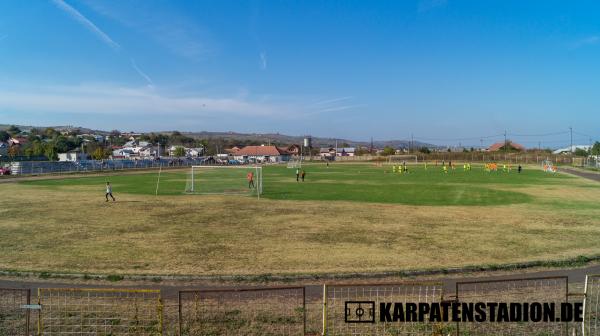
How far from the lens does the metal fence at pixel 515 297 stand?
25.1 feet

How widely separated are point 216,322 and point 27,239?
12.3m

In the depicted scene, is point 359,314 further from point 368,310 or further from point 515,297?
point 515,297

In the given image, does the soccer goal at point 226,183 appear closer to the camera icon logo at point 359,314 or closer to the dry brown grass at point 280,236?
the dry brown grass at point 280,236

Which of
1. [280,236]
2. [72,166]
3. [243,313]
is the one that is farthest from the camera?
[72,166]

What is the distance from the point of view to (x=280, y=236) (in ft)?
56.5

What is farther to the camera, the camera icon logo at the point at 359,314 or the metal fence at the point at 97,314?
the camera icon logo at the point at 359,314

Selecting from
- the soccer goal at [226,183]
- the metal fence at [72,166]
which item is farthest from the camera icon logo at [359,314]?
the metal fence at [72,166]

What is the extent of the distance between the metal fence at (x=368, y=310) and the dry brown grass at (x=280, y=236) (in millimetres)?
2150

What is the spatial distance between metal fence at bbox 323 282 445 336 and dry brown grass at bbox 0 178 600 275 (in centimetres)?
215

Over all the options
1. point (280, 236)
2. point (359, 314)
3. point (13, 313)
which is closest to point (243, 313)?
point (359, 314)

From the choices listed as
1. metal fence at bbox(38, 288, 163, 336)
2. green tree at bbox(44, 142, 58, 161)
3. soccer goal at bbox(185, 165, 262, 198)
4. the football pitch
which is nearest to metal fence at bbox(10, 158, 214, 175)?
green tree at bbox(44, 142, 58, 161)

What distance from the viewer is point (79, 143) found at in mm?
156625

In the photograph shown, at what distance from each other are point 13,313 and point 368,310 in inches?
283

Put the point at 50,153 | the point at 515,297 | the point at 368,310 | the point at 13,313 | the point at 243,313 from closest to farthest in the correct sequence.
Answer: the point at 13,313
the point at 243,313
the point at 368,310
the point at 515,297
the point at 50,153
